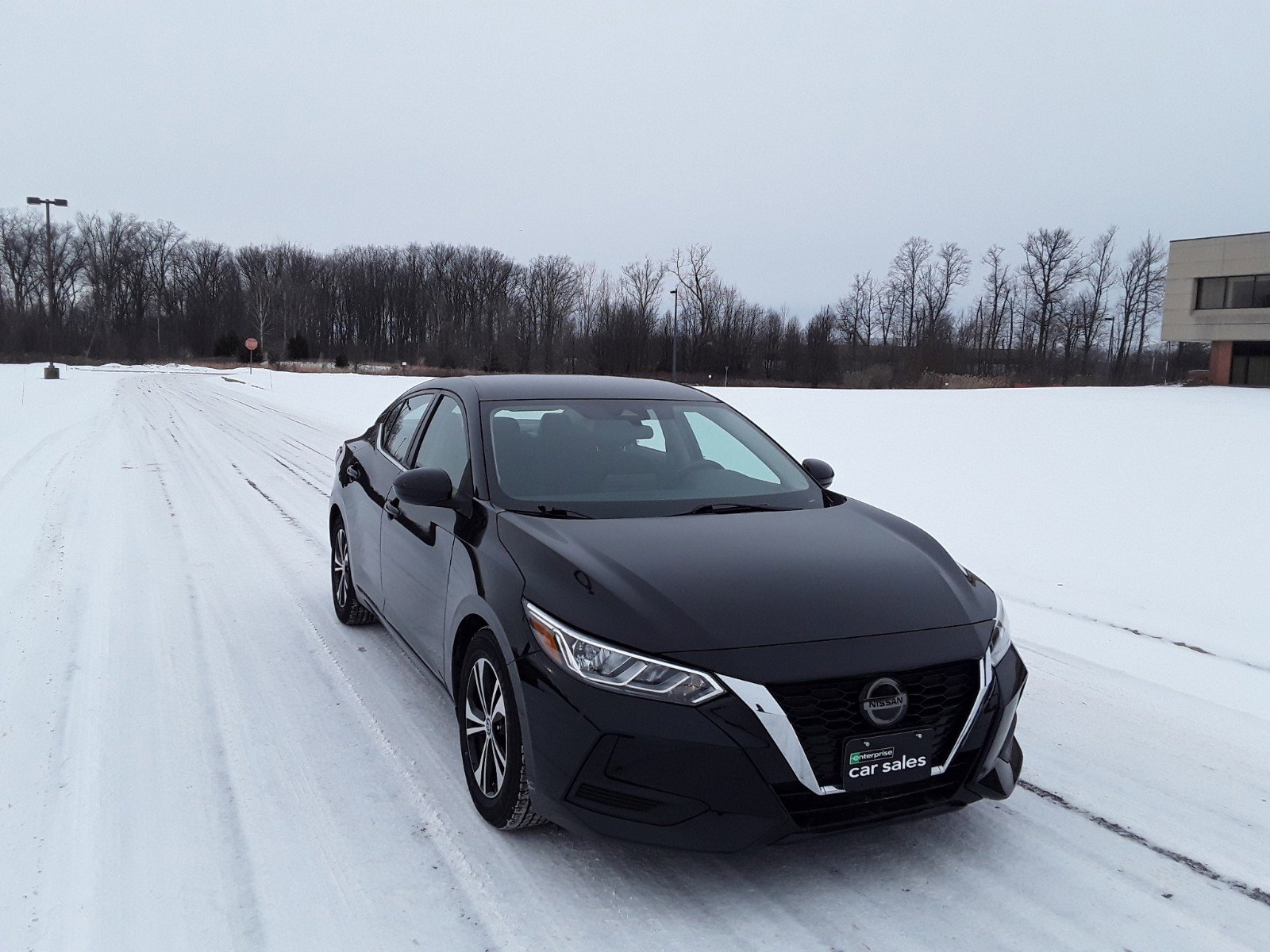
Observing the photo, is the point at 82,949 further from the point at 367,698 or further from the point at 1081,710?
the point at 1081,710

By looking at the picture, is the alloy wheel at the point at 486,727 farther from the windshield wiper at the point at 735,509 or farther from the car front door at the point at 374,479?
the car front door at the point at 374,479

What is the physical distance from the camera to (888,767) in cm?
279

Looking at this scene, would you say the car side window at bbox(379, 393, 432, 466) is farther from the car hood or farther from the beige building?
the beige building

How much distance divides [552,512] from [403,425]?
1.96 m

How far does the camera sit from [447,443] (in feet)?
14.6

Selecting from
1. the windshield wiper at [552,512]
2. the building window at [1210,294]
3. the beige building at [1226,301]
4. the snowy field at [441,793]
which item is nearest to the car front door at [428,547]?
the windshield wiper at [552,512]

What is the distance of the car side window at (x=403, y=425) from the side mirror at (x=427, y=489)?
1.06m

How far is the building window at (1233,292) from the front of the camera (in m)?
40.5

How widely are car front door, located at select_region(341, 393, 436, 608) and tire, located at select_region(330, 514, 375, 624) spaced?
158mm

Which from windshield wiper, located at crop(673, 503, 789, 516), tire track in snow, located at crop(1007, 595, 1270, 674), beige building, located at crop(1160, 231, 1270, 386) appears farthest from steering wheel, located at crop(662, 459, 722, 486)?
beige building, located at crop(1160, 231, 1270, 386)

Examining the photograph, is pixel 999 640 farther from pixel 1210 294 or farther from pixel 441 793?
pixel 1210 294

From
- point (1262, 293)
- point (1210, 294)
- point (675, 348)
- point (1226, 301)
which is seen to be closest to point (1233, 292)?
point (1226, 301)

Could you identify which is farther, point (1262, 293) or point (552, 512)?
point (1262, 293)

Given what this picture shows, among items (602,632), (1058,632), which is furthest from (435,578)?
(1058,632)
